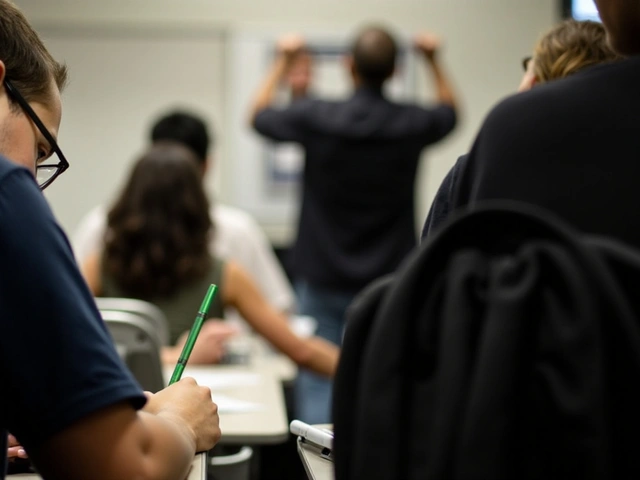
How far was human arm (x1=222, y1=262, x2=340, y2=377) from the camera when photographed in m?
2.50

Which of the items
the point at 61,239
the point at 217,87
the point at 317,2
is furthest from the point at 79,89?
the point at 61,239

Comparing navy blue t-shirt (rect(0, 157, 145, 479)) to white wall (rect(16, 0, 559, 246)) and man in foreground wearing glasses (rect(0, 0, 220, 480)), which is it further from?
white wall (rect(16, 0, 559, 246))

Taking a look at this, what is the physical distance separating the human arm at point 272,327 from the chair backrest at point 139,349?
0.50 m

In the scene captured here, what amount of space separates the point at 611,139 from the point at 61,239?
55 cm

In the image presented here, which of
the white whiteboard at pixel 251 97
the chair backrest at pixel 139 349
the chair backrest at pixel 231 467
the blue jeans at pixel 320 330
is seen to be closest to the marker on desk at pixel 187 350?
the chair backrest at pixel 231 467

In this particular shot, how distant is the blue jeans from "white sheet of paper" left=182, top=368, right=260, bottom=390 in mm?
1220

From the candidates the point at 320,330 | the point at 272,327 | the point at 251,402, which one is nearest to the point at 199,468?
the point at 251,402

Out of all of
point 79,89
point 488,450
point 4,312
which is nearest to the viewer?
point 488,450

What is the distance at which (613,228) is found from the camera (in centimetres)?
93

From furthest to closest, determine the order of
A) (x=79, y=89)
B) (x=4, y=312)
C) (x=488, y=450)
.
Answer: (x=79, y=89) < (x=4, y=312) < (x=488, y=450)

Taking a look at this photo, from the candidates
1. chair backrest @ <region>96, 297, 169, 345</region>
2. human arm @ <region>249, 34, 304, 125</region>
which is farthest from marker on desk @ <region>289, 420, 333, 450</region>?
human arm @ <region>249, 34, 304, 125</region>

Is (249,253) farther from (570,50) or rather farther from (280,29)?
(280,29)

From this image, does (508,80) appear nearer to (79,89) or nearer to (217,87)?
(217,87)

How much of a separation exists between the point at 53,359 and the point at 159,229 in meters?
1.80
